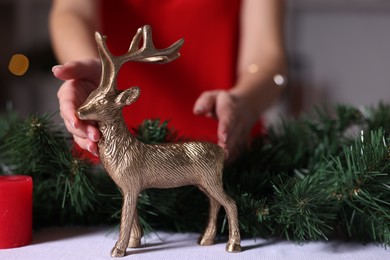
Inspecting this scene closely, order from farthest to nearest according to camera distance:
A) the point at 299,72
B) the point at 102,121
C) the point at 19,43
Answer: the point at 299,72
the point at 19,43
the point at 102,121

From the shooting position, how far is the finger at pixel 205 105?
66cm

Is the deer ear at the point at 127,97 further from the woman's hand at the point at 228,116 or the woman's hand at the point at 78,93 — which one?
the woman's hand at the point at 228,116

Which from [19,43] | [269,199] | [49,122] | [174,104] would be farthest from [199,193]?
[19,43]

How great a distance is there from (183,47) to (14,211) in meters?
0.60

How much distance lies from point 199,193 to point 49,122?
0.18 m

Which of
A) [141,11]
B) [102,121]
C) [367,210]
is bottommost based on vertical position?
[367,210]

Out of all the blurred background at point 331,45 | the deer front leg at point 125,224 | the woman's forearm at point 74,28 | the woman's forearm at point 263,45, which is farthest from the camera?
the blurred background at point 331,45

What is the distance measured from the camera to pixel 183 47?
3.43 feet

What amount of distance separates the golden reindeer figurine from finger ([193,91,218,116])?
145mm

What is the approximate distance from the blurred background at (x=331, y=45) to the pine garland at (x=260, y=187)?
5.61 ft

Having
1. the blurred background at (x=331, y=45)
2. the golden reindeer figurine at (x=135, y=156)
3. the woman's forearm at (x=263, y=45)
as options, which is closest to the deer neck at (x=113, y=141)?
the golden reindeer figurine at (x=135, y=156)

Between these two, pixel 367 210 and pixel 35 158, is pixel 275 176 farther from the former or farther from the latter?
pixel 35 158

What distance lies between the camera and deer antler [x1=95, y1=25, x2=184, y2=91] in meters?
0.49

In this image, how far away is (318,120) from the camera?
2.39 feet
